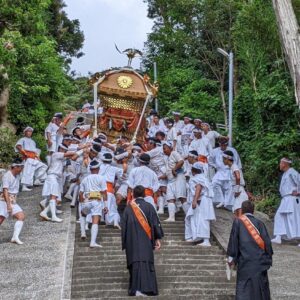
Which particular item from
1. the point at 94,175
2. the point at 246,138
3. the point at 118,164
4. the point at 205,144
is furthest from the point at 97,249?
the point at 246,138

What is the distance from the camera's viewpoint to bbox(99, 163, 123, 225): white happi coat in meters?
13.5

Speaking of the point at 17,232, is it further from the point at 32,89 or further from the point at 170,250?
the point at 32,89

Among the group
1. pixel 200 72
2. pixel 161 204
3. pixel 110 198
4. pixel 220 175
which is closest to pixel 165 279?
pixel 110 198

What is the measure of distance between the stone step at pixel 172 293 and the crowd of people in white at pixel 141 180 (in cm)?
185

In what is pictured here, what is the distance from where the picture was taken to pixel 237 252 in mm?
9250

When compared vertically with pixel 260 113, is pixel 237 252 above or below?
below

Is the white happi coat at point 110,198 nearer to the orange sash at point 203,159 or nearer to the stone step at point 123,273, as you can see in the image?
the stone step at point 123,273

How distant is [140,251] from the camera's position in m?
10.1

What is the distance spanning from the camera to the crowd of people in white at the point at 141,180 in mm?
12477

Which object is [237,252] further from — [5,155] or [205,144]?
[5,155]

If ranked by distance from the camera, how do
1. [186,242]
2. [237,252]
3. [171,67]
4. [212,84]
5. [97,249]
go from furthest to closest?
1. [171,67]
2. [212,84]
3. [186,242]
4. [97,249]
5. [237,252]

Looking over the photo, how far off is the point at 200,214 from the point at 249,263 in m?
3.58

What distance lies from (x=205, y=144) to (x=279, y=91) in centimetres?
267

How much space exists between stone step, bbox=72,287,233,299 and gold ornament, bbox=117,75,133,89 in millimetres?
11487
